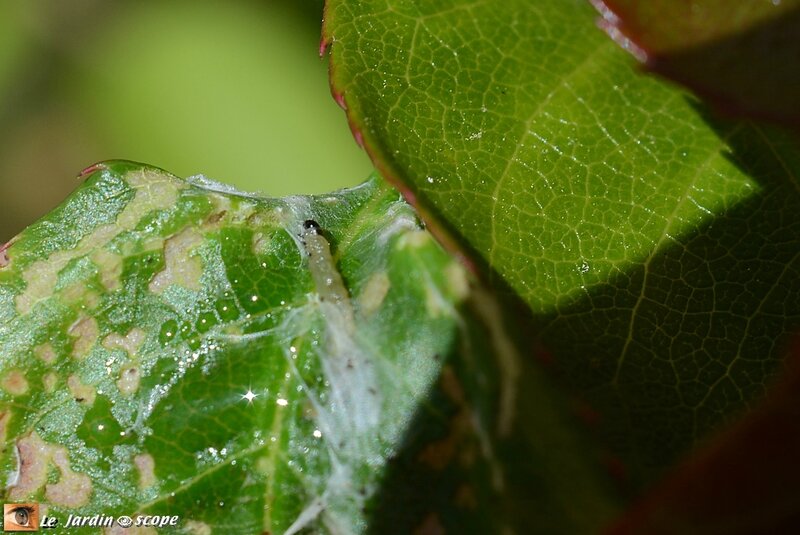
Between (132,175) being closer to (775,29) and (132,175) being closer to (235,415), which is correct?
(235,415)

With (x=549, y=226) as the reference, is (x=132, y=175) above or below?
above

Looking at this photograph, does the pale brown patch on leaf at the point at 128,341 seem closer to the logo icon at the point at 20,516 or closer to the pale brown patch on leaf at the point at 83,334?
the pale brown patch on leaf at the point at 83,334

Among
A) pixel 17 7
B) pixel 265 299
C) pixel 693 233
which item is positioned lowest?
pixel 693 233

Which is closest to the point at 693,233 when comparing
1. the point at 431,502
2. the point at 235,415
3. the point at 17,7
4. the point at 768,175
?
the point at 768,175

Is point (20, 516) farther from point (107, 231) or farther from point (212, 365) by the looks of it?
point (107, 231)

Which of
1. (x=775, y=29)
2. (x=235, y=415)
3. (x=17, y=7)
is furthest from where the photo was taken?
(x=17, y=7)

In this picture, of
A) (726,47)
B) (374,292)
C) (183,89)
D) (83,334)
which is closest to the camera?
(726,47)

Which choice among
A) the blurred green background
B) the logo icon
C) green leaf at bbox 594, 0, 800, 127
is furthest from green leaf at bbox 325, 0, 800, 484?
the blurred green background

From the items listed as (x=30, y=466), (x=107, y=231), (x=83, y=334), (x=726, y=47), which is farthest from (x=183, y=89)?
(x=726, y=47)
